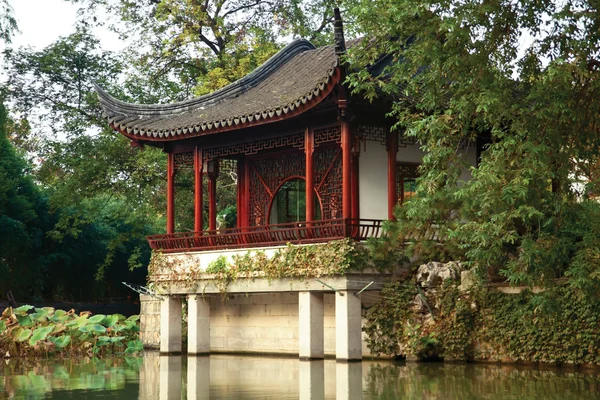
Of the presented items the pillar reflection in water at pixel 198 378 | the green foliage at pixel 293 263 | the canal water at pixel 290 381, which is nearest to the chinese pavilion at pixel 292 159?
the green foliage at pixel 293 263

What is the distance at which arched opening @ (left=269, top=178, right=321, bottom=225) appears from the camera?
19766mm

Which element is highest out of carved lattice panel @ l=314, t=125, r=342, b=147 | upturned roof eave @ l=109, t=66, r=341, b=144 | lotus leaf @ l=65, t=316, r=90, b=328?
upturned roof eave @ l=109, t=66, r=341, b=144

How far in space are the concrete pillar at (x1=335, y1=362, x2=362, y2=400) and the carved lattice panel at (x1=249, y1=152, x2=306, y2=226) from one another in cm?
460

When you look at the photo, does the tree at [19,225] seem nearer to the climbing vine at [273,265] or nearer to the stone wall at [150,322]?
the stone wall at [150,322]

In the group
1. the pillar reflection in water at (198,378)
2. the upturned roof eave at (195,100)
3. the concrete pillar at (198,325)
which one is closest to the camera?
the pillar reflection in water at (198,378)

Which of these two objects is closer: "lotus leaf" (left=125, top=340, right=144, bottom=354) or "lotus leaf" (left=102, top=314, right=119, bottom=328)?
"lotus leaf" (left=125, top=340, right=144, bottom=354)

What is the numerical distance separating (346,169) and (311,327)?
8.51 ft

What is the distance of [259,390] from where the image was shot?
11727 millimetres

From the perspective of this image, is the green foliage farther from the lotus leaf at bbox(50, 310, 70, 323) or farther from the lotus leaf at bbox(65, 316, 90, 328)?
→ the lotus leaf at bbox(50, 310, 70, 323)

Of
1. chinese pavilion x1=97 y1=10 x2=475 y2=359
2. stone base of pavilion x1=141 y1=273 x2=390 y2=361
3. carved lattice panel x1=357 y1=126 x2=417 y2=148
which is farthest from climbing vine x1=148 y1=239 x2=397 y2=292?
carved lattice panel x1=357 y1=126 x2=417 y2=148

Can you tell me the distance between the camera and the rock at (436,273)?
52.6 ft

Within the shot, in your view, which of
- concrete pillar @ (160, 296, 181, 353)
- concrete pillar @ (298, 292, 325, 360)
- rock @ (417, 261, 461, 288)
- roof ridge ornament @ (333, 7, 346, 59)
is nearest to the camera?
roof ridge ornament @ (333, 7, 346, 59)

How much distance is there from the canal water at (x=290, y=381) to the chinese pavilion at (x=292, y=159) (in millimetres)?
1463

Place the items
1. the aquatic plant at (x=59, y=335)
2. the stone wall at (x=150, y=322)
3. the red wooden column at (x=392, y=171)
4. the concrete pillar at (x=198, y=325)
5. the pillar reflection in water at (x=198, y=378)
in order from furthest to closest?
the stone wall at (x=150, y=322), the aquatic plant at (x=59, y=335), the concrete pillar at (x=198, y=325), the red wooden column at (x=392, y=171), the pillar reflection in water at (x=198, y=378)
